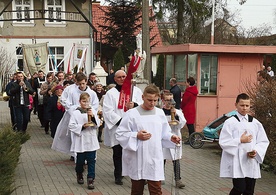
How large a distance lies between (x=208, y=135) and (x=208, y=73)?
332 centimetres

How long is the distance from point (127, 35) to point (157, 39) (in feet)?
17.0

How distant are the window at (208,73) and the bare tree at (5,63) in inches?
772

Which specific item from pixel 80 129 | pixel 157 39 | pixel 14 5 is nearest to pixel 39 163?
pixel 80 129

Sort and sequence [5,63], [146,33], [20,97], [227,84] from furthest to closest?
[5,63], [146,33], [227,84], [20,97]

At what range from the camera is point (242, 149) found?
19.0 ft

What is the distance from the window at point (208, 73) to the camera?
14023mm

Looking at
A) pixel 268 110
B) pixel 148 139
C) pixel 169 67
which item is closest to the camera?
pixel 148 139

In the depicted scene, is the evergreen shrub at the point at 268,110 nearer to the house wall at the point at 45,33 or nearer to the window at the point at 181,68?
the window at the point at 181,68

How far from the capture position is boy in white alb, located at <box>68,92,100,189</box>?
7.39m

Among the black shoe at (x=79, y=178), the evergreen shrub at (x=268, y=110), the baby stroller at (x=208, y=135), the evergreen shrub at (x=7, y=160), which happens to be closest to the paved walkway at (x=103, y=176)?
the black shoe at (x=79, y=178)

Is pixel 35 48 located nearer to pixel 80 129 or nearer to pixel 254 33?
pixel 80 129

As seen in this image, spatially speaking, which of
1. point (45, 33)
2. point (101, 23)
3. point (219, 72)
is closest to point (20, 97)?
point (219, 72)

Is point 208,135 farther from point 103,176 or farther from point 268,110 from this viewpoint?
point 103,176

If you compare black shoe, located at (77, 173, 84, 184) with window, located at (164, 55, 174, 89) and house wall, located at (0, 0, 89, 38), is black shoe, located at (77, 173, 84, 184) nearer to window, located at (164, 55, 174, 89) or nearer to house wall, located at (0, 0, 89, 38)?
window, located at (164, 55, 174, 89)
